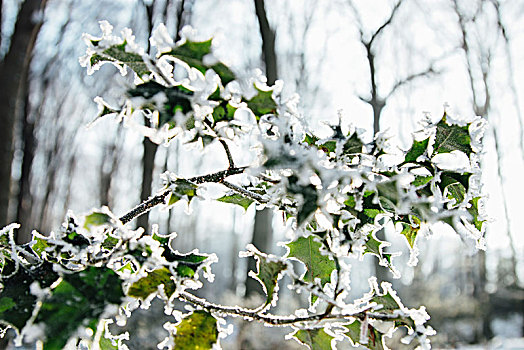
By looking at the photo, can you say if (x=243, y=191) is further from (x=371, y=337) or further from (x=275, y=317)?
(x=371, y=337)

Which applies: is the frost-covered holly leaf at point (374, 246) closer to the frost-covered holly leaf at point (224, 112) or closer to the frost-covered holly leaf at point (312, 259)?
the frost-covered holly leaf at point (312, 259)

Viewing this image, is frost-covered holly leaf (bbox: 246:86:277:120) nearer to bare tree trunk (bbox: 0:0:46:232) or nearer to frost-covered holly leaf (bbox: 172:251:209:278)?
frost-covered holly leaf (bbox: 172:251:209:278)

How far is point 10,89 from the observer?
318cm

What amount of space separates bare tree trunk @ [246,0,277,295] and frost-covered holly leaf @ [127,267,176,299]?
7.56 meters

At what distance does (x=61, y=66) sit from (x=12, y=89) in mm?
7257

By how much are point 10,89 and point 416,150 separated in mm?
3220

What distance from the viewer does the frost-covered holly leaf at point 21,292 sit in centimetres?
57

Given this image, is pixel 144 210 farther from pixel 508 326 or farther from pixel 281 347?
pixel 508 326

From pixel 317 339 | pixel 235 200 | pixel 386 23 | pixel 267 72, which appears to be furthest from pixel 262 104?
pixel 386 23

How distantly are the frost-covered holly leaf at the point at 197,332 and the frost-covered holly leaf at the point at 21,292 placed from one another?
0.61ft

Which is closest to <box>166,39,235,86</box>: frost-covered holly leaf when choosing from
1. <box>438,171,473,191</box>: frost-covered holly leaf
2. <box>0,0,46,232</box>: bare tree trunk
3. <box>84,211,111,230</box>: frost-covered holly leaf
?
<box>84,211,111,230</box>: frost-covered holly leaf

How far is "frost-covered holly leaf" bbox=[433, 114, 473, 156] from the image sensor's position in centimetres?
69

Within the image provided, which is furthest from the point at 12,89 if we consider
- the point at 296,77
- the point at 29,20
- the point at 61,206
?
the point at 61,206

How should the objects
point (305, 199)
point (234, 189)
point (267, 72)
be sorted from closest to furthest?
1. point (305, 199)
2. point (234, 189)
3. point (267, 72)
